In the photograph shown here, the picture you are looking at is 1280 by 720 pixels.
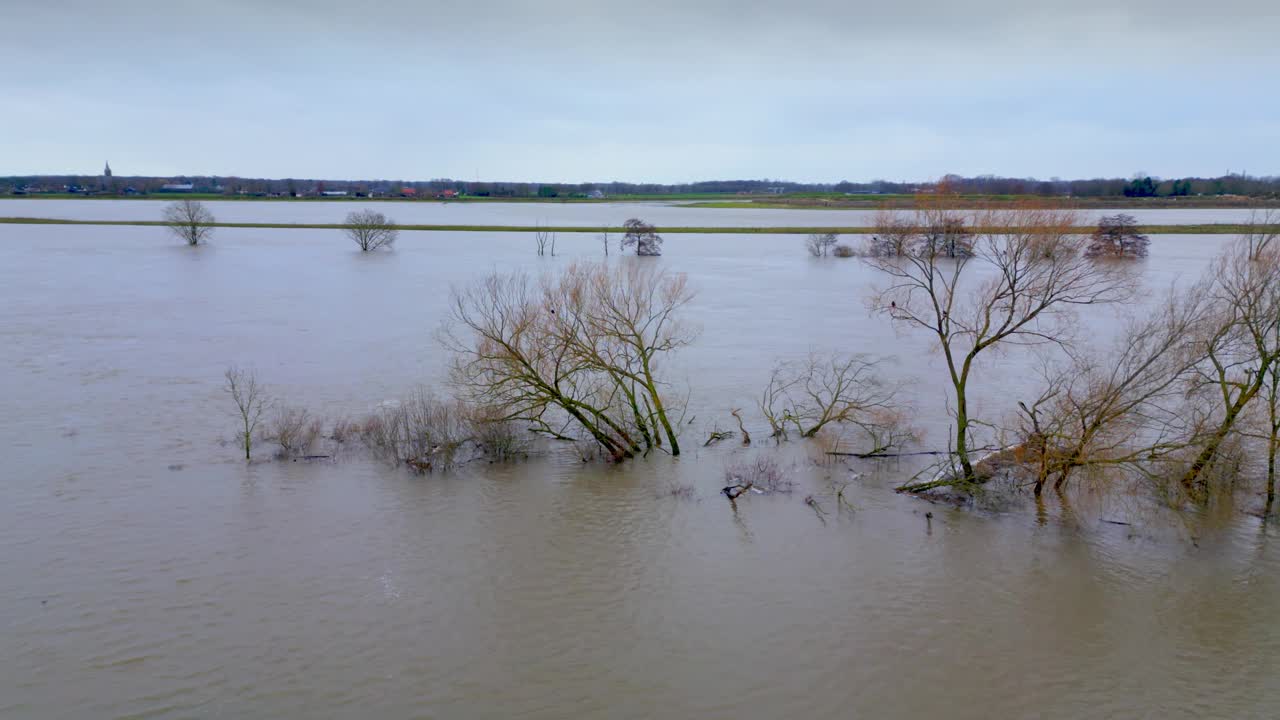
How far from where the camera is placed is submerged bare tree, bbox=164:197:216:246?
3152 inches

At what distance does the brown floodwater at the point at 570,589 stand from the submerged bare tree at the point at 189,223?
6064 centimetres

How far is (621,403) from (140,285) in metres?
41.9

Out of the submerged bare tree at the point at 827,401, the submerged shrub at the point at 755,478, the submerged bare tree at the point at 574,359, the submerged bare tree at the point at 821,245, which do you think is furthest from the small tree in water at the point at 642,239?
the submerged shrub at the point at 755,478

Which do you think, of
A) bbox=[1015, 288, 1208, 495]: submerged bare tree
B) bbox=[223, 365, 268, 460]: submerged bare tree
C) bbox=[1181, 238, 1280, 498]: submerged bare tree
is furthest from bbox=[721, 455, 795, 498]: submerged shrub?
bbox=[223, 365, 268, 460]: submerged bare tree

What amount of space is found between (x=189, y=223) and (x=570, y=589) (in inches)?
3105

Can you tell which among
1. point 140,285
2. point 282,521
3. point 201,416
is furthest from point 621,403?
point 140,285

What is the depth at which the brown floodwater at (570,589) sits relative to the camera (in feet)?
39.7

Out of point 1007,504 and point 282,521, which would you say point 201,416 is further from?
point 1007,504

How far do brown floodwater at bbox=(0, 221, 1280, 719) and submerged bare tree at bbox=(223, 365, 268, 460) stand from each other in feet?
1.94

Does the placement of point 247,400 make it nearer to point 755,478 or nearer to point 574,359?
point 574,359

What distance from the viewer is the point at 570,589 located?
49.1 feet

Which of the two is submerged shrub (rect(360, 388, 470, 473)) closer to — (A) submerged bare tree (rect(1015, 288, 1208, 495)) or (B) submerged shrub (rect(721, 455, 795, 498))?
(B) submerged shrub (rect(721, 455, 795, 498))

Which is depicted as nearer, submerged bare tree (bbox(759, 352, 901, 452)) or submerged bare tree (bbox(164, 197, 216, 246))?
submerged bare tree (bbox(759, 352, 901, 452))

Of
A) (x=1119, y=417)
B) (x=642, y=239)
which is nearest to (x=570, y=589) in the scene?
(x=1119, y=417)
